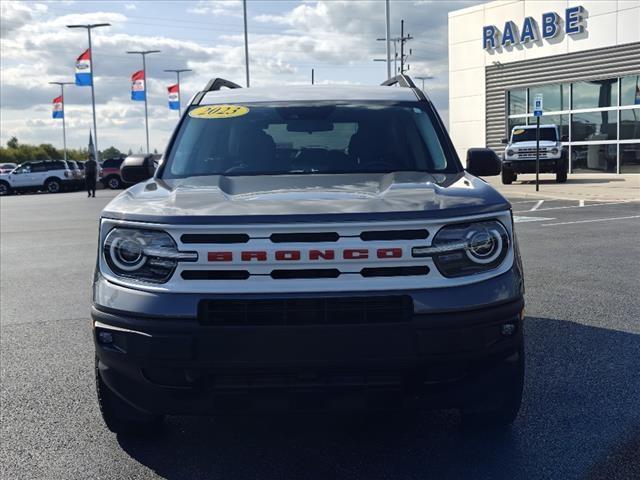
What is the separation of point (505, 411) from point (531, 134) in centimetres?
2438

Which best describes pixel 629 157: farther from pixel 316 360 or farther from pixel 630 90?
pixel 316 360

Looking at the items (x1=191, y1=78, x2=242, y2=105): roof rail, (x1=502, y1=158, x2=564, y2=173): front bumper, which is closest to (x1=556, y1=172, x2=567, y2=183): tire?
(x1=502, y1=158, x2=564, y2=173): front bumper

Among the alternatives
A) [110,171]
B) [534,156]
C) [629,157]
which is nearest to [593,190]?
[534,156]

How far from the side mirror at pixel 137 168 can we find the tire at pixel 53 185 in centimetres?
3631

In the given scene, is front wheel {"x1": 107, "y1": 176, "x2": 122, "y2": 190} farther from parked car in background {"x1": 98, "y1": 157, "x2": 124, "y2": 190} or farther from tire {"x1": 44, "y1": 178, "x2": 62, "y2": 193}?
tire {"x1": 44, "y1": 178, "x2": 62, "y2": 193}

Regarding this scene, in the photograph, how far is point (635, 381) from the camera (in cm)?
459

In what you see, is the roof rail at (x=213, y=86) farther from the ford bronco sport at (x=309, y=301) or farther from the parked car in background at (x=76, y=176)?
the parked car in background at (x=76, y=176)

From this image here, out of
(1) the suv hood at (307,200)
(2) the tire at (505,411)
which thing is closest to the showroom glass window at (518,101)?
(1) the suv hood at (307,200)

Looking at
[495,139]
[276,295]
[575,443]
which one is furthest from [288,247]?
[495,139]

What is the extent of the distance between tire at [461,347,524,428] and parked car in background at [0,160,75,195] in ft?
125

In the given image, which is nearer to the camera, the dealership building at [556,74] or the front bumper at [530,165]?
the front bumper at [530,165]

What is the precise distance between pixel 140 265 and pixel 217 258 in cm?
→ 34

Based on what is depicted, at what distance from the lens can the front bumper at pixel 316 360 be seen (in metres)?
2.96

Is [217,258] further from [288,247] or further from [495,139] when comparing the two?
[495,139]
